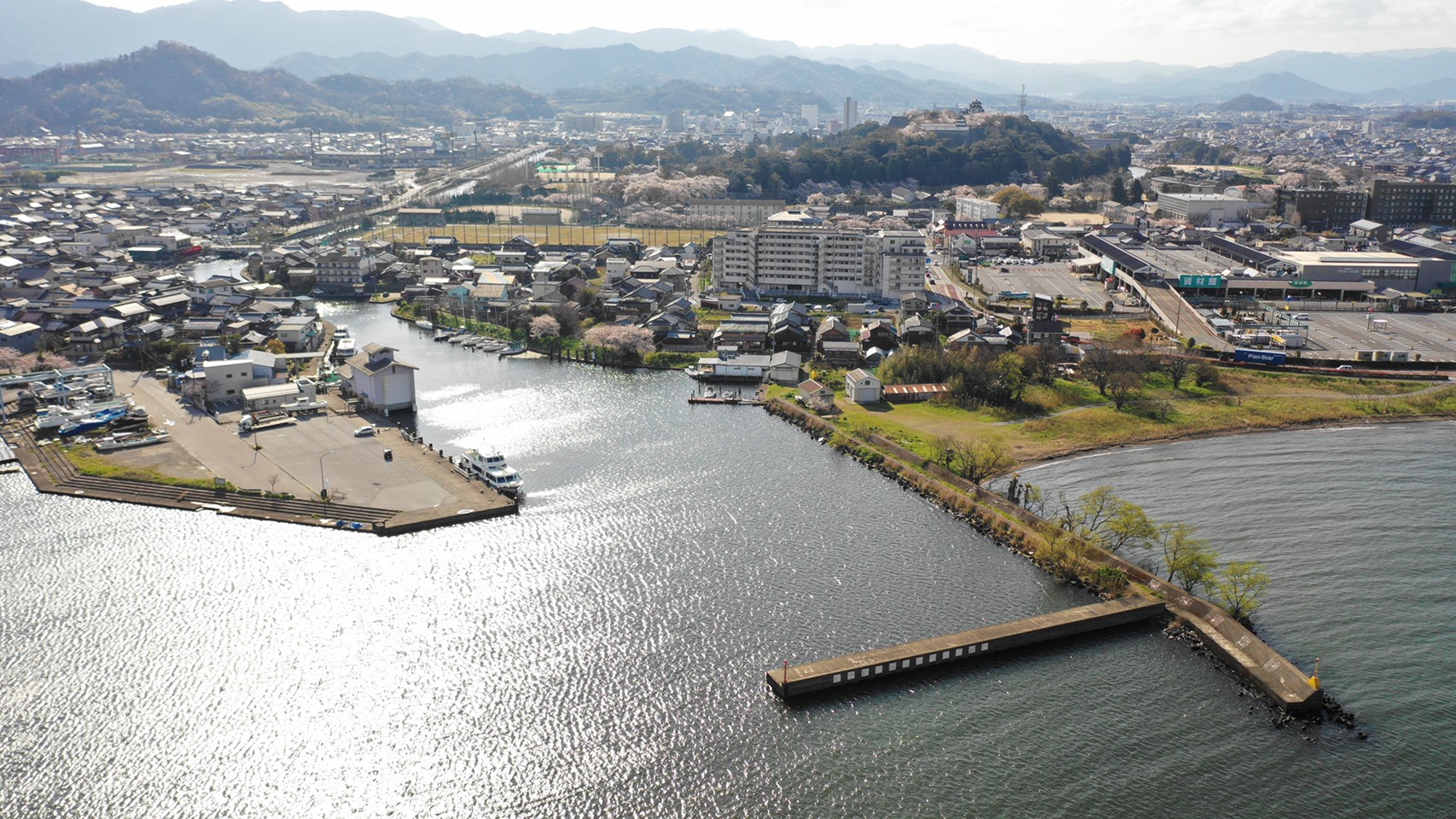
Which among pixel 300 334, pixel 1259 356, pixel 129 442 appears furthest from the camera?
pixel 300 334

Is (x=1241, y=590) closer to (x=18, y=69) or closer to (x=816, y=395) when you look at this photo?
(x=816, y=395)

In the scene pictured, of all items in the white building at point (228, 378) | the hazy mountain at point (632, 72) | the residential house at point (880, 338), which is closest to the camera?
the white building at point (228, 378)

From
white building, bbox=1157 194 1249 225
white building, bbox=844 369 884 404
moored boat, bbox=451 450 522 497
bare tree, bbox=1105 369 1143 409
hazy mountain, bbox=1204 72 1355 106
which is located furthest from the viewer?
hazy mountain, bbox=1204 72 1355 106

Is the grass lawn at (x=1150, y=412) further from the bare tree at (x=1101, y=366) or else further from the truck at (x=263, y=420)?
the truck at (x=263, y=420)

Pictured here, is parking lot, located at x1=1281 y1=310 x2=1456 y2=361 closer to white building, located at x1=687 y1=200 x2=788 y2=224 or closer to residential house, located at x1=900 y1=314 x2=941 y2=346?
residential house, located at x1=900 y1=314 x2=941 y2=346

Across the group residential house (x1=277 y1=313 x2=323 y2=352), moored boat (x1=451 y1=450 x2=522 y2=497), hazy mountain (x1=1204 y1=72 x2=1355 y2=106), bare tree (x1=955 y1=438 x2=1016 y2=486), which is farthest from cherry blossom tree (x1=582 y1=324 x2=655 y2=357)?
hazy mountain (x1=1204 y1=72 x2=1355 y2=106)

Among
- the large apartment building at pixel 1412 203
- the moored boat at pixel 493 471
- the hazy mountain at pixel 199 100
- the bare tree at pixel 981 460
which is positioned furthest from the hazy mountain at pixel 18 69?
the bare tree at pixel 981 460

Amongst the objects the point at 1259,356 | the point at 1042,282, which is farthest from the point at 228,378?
the point at 1042,282
